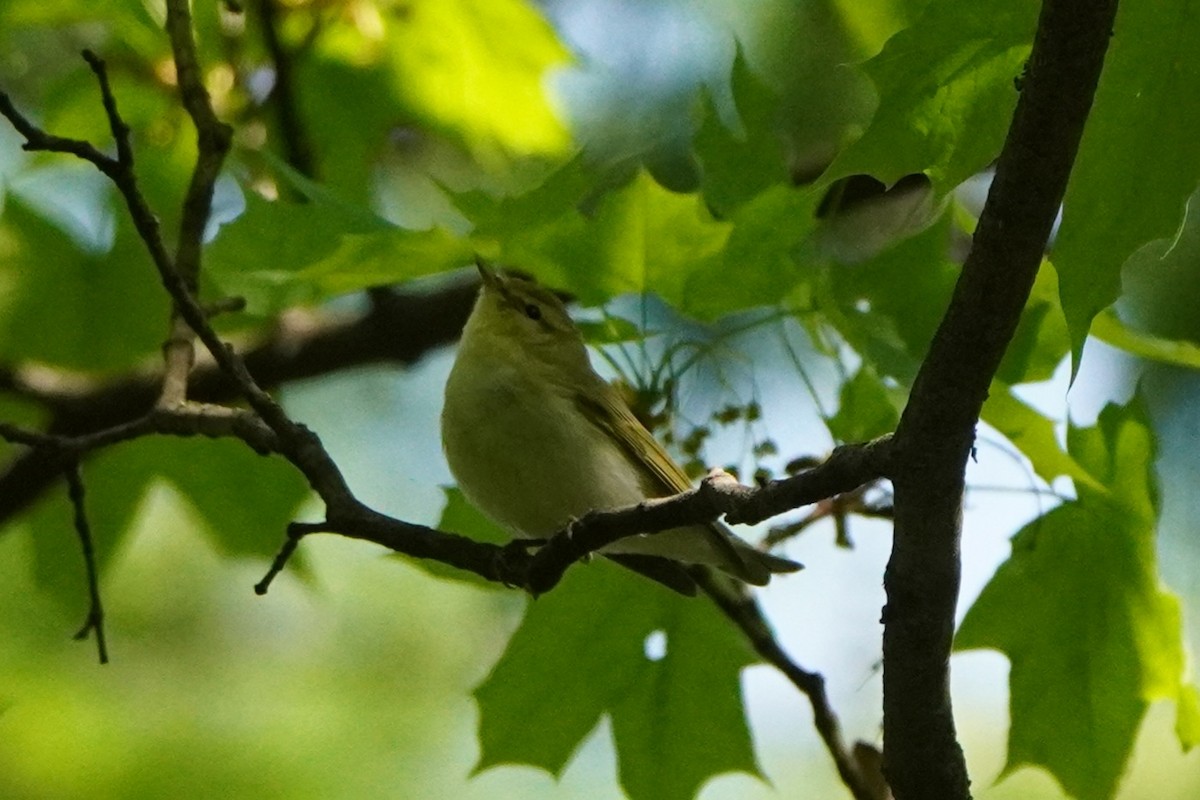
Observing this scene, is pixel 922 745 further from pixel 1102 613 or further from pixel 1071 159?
pixel 1071 159

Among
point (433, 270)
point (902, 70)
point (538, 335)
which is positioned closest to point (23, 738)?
point (538, 335)

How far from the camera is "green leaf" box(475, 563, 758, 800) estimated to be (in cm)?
288

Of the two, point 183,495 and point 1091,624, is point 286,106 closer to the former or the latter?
point 183,495

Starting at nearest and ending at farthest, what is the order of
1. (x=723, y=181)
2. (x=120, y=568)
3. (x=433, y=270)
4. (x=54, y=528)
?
(x=433, y=270)
(x=723, y=181)
(x=54, y=528)
(x=120, y=568)

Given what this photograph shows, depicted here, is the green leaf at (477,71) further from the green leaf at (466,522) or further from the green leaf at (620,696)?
the green leaf at (620,696)

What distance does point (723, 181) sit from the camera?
2658 millimetres

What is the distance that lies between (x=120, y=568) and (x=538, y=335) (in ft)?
9.48

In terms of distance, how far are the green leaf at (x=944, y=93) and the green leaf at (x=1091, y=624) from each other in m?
0.93

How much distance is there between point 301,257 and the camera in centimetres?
254

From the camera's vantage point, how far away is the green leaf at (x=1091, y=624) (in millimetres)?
2572

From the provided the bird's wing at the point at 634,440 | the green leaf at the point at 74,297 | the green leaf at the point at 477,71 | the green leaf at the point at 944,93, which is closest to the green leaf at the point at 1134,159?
the green leaf at the point at 944,93

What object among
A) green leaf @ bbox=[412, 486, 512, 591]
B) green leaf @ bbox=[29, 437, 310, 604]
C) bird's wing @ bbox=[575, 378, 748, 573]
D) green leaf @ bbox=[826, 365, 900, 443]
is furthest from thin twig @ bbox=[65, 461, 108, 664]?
green leaf @ bbox=[826, 365, 900, 443]

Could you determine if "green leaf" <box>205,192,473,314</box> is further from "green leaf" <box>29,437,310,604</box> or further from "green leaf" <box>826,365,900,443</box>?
"green leaf" <box>29,437,310,604</box>

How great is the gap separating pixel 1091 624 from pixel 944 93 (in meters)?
1.27
